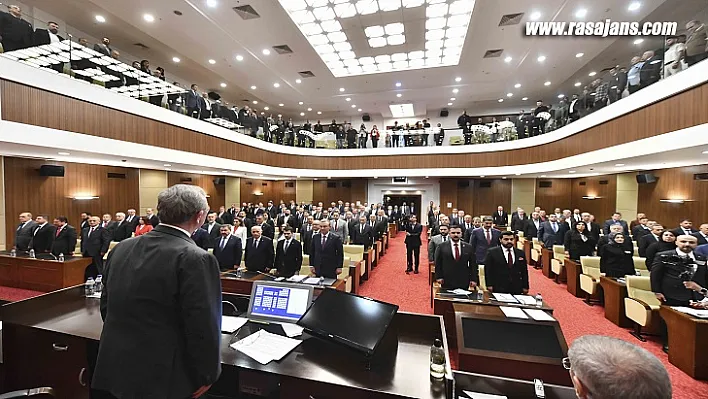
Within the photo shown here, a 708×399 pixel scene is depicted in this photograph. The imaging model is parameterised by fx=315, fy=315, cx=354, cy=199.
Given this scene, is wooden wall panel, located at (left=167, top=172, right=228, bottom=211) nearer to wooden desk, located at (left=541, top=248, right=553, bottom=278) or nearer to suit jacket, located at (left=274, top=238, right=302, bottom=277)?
suit jacket, located at (left=274, top=238, right=302, bottom=277)

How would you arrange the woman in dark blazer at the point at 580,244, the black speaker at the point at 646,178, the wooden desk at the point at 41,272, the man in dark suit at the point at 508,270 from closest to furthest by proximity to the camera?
the man in dark suit at the point at 508,270 → the wooden desk at the point at 41,272 → the woman in dark blazer at the point at 580,244 → the black speaker at the point at 646,178

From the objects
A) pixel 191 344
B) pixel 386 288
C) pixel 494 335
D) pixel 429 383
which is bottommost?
pixel 386 288

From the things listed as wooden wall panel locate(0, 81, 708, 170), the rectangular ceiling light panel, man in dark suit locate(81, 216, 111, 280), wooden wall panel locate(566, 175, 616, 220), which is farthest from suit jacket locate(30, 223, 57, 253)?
wooden wall panel locate(566, 175, 616, 220)

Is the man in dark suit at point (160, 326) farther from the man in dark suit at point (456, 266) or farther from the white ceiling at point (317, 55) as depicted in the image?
the white ceiling at point (317, 55)

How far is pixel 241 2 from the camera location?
813 centimetres

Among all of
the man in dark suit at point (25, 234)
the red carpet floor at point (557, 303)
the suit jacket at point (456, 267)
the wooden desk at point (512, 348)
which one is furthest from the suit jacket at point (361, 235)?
the man in dark suit at point (25, 234)

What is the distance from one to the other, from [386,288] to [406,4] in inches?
293

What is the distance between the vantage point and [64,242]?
22.5ft

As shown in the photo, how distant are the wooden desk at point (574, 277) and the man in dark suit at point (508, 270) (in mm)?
3004

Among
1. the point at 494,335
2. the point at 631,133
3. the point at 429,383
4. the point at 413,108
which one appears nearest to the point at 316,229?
the point at 494,335

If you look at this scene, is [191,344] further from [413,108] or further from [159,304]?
[413,108]

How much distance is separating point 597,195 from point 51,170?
63.9 feet

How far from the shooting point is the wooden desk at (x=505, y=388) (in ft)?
5.75

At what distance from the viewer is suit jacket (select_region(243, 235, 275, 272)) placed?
5.77 meters
